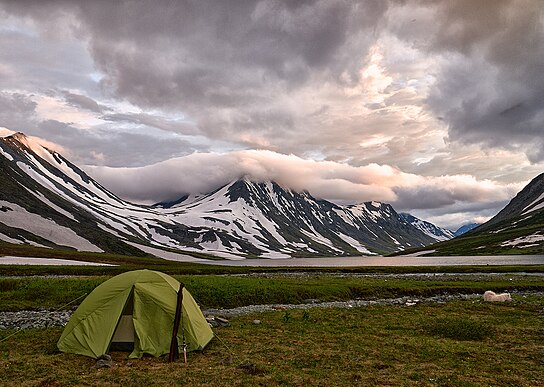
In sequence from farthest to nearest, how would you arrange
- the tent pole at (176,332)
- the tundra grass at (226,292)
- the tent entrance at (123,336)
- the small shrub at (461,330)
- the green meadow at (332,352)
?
the tundra grass at (226,292), the small shrub at (461,330), the tent entrance at (123,336), the tent pole at (176,332), the green meadow at (332,352)

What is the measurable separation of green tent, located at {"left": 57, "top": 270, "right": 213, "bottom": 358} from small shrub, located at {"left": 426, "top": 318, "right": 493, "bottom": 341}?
14.7 meters

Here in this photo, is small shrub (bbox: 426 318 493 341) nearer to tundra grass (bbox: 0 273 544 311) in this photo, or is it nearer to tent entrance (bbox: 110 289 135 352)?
tundra grass (bbox: 0 273 544 311)

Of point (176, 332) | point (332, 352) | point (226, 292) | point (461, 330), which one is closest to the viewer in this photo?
point (176, 332)

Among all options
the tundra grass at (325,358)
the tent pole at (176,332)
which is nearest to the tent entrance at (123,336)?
the tundra grass at (325,358)

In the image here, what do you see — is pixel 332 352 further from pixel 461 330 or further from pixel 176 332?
pixel 461 330

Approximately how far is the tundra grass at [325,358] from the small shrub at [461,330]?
2.4 inches

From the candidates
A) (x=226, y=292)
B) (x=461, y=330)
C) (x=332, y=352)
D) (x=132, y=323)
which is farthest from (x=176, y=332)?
(x=226, y=292)

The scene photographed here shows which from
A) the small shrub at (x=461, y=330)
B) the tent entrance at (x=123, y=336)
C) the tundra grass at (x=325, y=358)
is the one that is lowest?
the small shrub at (x=461, y=330)

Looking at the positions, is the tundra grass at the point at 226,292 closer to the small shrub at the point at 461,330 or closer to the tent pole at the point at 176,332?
the tent pole at the point at 176,332

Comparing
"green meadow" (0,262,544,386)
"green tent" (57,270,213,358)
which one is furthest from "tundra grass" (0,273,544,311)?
"green tent" (57,270,213,358)

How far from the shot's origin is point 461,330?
2462 centimetres

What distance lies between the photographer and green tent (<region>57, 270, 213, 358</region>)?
64.8 feet

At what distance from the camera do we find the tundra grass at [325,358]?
15.8 m

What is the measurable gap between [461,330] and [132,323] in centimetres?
1961
